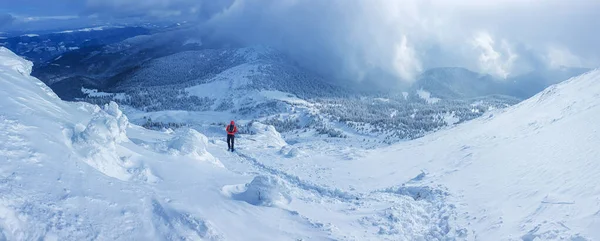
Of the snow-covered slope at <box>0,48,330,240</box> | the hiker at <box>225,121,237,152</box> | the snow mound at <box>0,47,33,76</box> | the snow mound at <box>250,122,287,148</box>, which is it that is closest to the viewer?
the snow-covered slope at <box>0,48,330,240</box>

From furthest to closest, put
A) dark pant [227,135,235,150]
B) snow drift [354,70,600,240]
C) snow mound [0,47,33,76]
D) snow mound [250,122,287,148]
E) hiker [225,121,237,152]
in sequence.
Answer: snow mound [250,122,287,148]
dark pant [227,135,235,150]
hiker [225,121,237,152]
snow mound [0,47,33,76]
snow drift [354,70,600,240]

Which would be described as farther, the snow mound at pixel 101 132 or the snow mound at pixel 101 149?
the snow mound at pixel 101 132

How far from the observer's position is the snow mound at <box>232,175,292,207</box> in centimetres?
1280

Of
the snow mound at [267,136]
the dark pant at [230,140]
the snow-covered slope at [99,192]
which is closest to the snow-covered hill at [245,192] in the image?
the snow-covered slope at [99,192]

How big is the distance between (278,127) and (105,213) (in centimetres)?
10183

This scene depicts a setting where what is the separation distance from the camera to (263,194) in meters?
12.9

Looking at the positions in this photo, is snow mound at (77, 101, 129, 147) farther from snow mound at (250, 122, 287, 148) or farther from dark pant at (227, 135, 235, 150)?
snow mound at (250, 122, 287, 148)

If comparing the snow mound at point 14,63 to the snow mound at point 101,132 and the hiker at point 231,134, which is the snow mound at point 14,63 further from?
the hiker at point 231,134

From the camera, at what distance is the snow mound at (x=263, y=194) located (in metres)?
12.8

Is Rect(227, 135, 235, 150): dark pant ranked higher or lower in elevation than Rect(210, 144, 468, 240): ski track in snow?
higher

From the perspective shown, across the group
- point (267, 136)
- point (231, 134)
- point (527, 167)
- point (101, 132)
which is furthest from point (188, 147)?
point (267, 136)

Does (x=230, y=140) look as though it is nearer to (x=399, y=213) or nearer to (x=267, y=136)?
(x=399, y=213)

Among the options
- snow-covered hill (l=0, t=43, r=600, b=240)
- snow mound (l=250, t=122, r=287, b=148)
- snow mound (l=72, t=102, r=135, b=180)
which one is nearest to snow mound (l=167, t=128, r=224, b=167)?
snow-covered hill (l=0, t=43, r=600, b=240)

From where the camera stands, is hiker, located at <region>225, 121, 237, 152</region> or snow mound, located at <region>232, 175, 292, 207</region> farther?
hiker, located at <region>225, 121, 237, 152</region>
